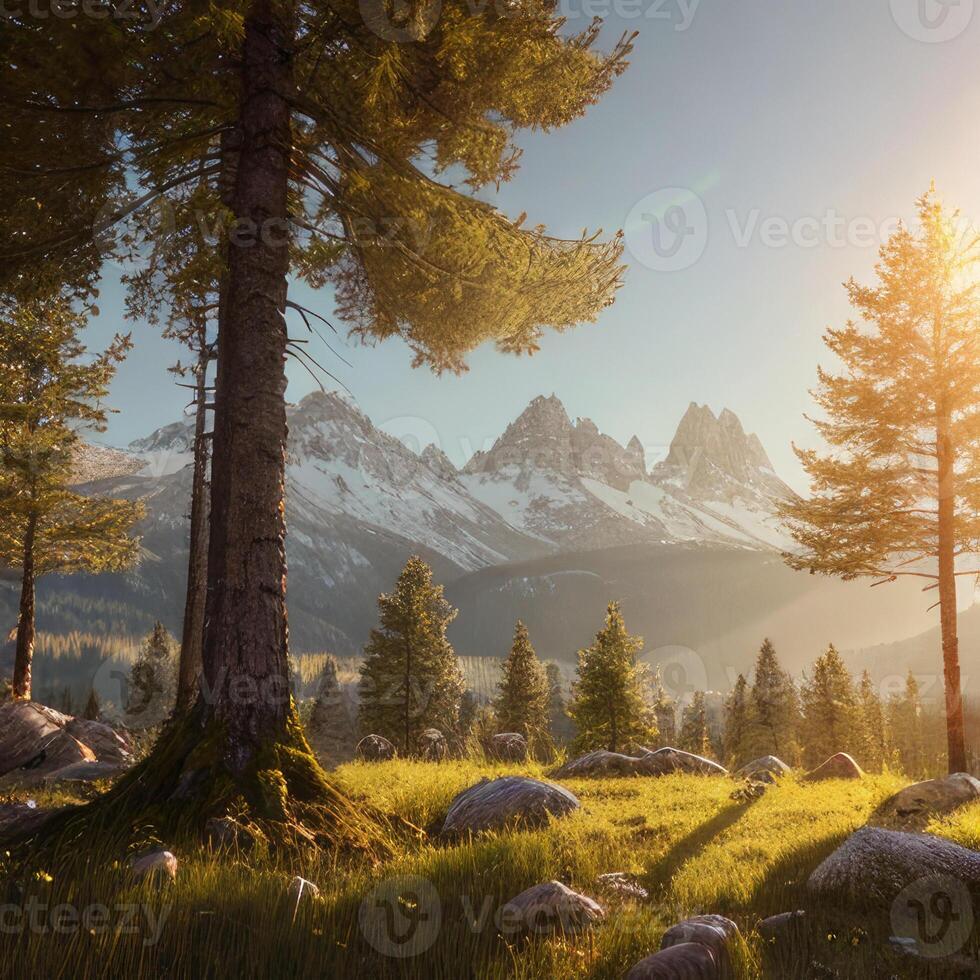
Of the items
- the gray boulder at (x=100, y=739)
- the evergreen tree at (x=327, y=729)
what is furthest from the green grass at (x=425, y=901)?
the evergreen tree at (x=327, y=729)

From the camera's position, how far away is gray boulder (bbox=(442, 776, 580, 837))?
6809 millimetres

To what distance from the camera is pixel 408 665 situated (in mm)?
28484

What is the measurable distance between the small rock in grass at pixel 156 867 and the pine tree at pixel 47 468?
17193mm

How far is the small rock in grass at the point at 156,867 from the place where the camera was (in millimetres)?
3521

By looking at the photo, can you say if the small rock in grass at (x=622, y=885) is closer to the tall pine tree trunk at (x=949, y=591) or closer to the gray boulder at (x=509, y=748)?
the gray boulder at (x=509, y=748)

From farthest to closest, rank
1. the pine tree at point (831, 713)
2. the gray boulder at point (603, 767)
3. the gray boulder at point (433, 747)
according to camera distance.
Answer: the pine tree at point (831, 713) → the gray boulder at point (433, 747) → the gray boulder at point (603, 767)

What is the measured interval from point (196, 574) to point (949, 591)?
15604 mm

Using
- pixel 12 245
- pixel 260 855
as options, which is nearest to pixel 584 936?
pixel 260 855

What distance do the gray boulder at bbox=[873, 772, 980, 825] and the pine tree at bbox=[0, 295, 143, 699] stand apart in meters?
19.8

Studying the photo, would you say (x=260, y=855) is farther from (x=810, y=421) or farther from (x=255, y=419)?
(x=810, y=421)

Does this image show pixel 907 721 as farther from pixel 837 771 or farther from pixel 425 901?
pixel 425 901

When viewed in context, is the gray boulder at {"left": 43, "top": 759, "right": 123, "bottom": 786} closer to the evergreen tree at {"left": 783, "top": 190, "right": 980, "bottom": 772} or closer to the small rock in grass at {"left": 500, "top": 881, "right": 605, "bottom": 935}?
the small rock in grass at {"left": 500, "top": 881, "right": 605, "bottom": 935}

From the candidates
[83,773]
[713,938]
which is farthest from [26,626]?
[713,938]

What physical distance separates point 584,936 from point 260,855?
2.28m
